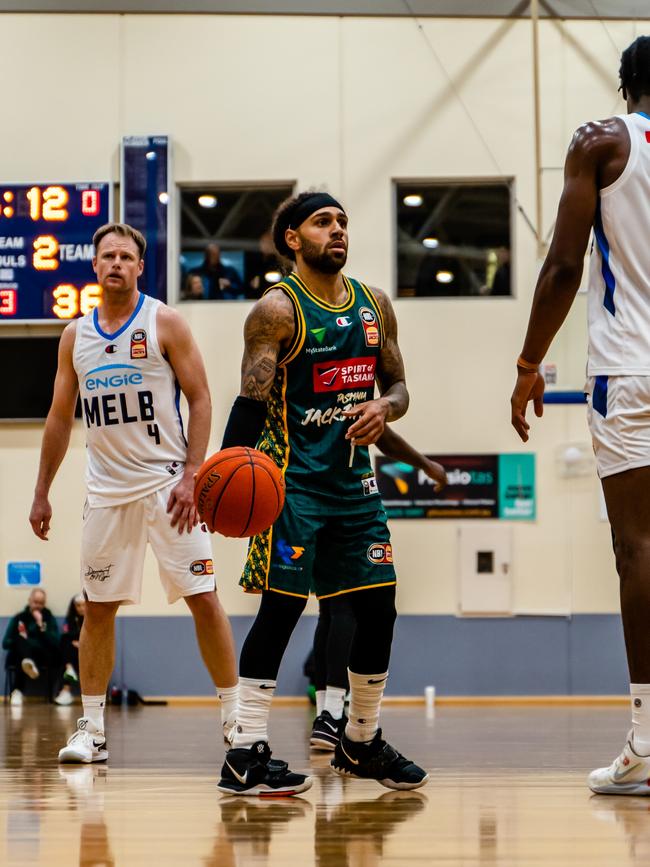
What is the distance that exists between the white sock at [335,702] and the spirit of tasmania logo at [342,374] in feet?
6.42

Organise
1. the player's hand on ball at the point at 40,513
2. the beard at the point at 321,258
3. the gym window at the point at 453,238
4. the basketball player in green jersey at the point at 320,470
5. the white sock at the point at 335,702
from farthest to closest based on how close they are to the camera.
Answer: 1. the gym window at the point at 453,238
2. the white sock at the point at 335,702
3. the player's hand on ball at the point at 40,513
4. the beard at the point at 321,258
5. the basketball player in green jersey at the point at 320,470

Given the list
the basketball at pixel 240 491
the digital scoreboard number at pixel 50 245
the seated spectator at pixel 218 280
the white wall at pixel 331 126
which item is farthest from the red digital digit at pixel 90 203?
the basketball at pixel 240 491

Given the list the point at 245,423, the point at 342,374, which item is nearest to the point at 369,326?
the point at 342,374

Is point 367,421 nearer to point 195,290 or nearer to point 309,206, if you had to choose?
point 309,206

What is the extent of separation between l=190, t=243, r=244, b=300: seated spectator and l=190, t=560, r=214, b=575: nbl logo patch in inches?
242

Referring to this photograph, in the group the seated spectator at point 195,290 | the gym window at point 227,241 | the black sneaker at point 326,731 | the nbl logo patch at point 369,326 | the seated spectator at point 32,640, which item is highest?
the gym window at point 227,241

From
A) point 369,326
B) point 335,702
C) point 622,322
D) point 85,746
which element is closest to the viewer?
point 622,322

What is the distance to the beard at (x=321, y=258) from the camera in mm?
3846

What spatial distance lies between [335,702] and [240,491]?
7.03 feet

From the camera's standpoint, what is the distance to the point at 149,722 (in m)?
7.51

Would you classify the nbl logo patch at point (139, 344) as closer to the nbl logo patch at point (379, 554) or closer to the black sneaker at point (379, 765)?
the nbl logo patch at point (379, 554)

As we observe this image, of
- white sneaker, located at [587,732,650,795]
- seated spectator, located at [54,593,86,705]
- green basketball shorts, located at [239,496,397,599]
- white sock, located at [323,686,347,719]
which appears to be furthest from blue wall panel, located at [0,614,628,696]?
white sneaker, located at [587,732,650,795]

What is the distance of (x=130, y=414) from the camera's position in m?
4.69

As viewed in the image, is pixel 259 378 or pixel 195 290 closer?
pixel 259 378
